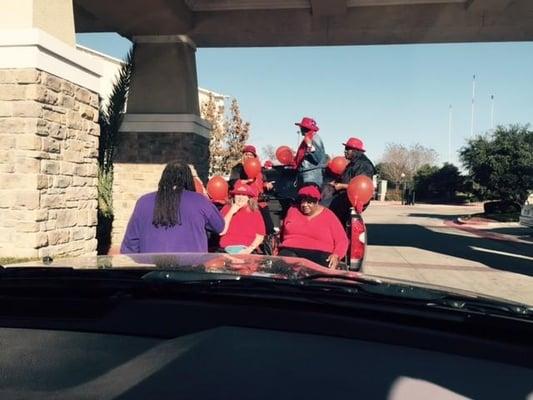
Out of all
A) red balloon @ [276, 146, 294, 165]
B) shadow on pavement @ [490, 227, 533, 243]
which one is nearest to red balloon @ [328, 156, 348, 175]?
red balloon @ [276, 146, 294, 165]

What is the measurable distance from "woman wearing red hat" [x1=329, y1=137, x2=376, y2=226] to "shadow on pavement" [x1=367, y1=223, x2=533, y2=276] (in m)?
6.46

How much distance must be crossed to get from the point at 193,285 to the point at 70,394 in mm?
781

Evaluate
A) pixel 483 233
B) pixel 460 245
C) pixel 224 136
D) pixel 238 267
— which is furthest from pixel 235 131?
pixel 238 267

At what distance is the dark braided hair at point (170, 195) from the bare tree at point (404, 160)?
64583 millimetres

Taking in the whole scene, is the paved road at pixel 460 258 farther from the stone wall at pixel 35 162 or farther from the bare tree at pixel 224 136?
the bare tree at pixel 224 136

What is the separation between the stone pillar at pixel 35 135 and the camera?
697 centimetres

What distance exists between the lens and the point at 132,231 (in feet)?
15.1

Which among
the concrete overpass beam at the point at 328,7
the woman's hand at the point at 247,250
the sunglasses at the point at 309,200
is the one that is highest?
the concrete overpass beam at the point at 328,7

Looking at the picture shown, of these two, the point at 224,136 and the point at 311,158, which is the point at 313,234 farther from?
the point at 224,136

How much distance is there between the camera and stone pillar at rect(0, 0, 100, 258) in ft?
22.9

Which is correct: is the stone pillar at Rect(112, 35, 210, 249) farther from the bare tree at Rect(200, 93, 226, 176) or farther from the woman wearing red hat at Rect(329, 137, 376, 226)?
the bare tree at Rect(200, 93, 226, 176)

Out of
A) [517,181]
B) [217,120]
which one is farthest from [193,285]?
[517,181]

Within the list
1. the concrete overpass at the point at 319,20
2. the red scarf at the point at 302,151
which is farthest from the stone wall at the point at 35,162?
the concrete overpass at the point at 319,20

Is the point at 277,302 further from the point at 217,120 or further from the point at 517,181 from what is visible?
the point at 517,181
